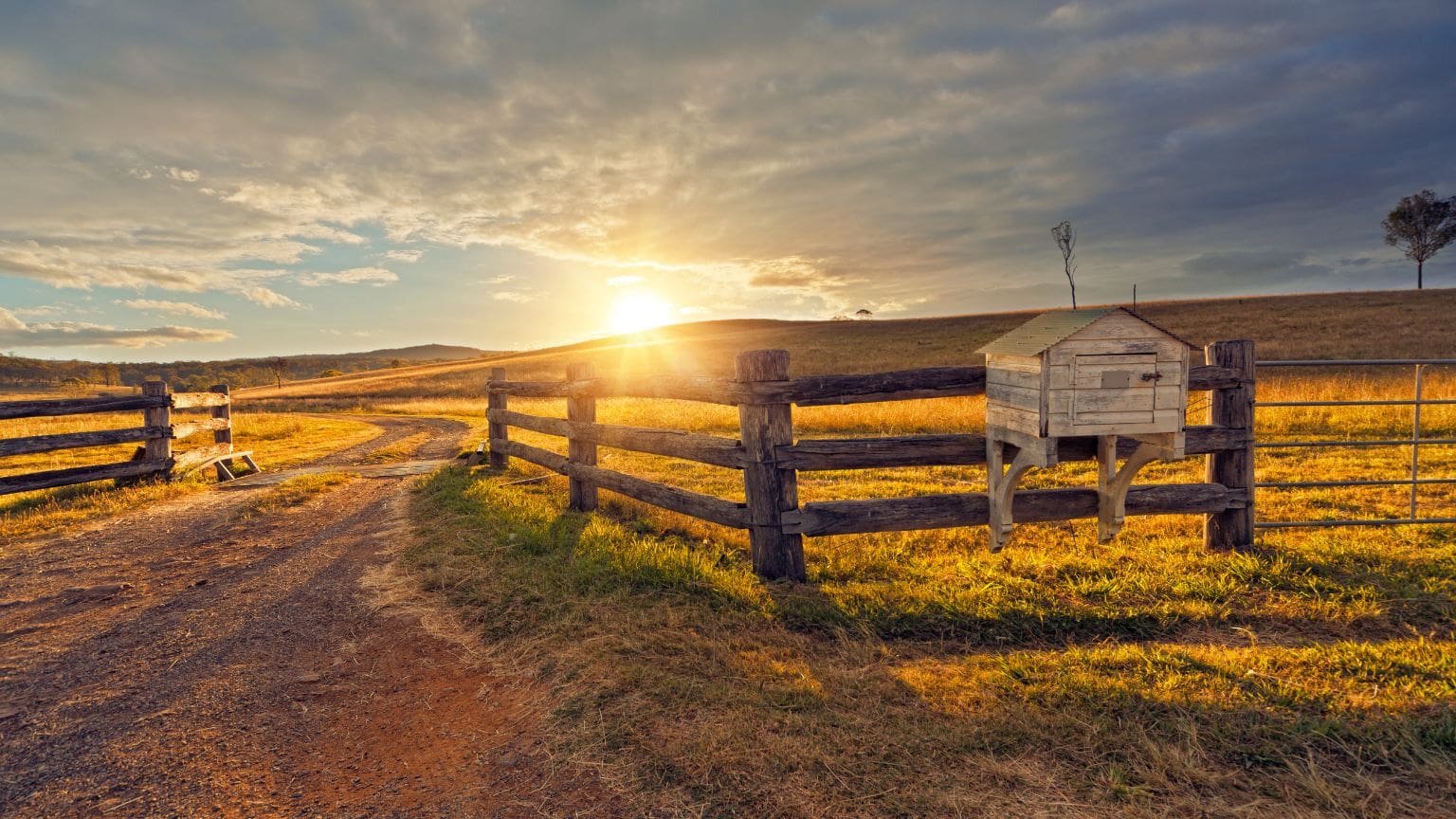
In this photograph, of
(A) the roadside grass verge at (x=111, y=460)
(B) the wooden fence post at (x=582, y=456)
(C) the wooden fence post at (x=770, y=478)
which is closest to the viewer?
(C) the wooden fence post at (x=770, y=478)

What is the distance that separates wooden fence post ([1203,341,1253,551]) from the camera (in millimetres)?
6316

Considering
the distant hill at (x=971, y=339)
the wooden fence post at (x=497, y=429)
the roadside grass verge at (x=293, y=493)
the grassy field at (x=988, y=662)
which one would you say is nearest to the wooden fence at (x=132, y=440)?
the roadside grass verge at (x=293, y=493)

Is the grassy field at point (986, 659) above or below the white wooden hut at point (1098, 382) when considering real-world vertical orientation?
below

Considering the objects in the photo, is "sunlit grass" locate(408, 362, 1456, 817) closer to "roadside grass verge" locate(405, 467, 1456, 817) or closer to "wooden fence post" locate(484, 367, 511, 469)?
"roadside grass verge" locate(405, 467, 1456, 817)

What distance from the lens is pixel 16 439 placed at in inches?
375

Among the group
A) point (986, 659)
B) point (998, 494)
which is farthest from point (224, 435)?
point (986, 659)

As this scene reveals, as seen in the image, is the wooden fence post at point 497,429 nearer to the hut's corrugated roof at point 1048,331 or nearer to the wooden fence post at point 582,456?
the wooden fence post at point 582,456

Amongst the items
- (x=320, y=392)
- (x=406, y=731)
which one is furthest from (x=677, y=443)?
(x=320, y=392)

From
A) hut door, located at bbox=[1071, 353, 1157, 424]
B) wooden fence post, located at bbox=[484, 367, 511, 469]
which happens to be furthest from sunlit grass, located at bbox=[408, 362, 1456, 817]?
wooden fence post, located at bbox=[484, 367, 511, 469]

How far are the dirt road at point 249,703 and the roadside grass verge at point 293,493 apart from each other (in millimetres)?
2277

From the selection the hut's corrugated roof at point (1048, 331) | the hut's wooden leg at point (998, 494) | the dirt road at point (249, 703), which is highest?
the hut's corrugated roof at point (1048, 331)

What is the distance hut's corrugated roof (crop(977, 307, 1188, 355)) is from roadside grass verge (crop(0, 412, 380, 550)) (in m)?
10.8

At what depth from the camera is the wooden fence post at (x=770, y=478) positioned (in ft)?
18.6

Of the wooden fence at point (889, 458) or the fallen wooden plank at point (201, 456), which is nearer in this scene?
the wooden fence at point (889, 458)
